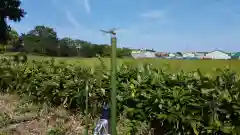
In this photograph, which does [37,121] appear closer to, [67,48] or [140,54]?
[140,54]

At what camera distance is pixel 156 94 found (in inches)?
120

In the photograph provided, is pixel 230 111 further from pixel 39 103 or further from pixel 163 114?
pixel 39 103

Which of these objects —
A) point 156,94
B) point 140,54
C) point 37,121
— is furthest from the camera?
point 37,121

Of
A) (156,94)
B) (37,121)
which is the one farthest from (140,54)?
(37,121)

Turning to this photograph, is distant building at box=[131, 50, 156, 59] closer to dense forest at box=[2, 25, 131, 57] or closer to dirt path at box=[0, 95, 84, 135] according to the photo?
dense forest at box=[2, 25, 131, 57]

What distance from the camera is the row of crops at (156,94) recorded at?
2.72 m

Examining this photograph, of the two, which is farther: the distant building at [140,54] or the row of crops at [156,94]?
the distant building at [140,54]

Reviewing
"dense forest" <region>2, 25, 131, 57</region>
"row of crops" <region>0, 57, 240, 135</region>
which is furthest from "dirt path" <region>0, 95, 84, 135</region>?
"dense forest" <region>2, 25, 131, 57</region>

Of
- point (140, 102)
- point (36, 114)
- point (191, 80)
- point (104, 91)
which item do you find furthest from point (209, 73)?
point (36, 114)

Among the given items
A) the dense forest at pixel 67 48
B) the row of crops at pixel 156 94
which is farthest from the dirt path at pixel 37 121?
the dense forest at pixel 67 48

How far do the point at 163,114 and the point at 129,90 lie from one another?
54cm

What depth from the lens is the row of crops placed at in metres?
2.72

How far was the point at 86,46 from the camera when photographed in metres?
5.79

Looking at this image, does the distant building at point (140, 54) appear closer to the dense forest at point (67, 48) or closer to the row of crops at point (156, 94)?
the dense forest at point (67, 48)
